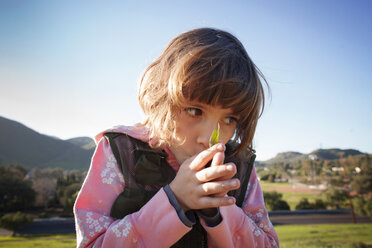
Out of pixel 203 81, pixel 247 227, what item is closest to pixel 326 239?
pixel 247 227

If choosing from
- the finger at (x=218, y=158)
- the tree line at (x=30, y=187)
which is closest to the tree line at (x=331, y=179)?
the tree line at (x=30, y=187)

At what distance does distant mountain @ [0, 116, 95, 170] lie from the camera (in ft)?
60.6

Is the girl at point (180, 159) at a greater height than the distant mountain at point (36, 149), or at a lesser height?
greater

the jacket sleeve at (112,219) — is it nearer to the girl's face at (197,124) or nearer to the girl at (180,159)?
the girl at (180,159)

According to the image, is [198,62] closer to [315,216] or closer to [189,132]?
[189,132]

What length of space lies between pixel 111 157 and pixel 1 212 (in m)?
20.3

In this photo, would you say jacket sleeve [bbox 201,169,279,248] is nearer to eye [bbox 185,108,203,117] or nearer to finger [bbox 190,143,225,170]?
finger [bbox 190,143,225,170]

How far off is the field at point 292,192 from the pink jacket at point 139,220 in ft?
107

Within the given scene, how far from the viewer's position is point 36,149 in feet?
68.3

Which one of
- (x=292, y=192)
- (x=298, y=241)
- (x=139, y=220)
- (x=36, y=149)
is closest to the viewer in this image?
(x=139, y=220)

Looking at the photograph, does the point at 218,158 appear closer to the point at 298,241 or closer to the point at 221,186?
the point at 221,186

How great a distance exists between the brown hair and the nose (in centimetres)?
9

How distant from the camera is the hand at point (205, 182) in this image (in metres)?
0.65

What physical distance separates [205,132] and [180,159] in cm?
25
